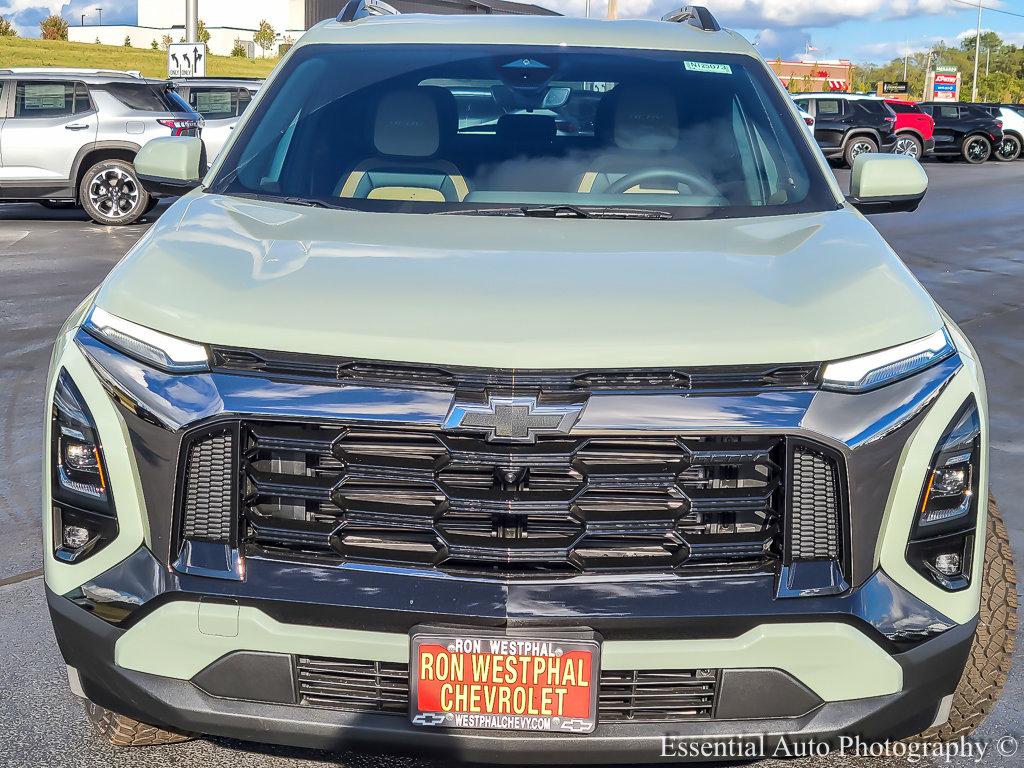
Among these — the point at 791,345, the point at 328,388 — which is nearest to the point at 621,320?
the point at 791,345

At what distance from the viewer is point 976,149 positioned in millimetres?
33219

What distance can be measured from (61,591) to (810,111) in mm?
28614

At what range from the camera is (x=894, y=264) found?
3002 mm

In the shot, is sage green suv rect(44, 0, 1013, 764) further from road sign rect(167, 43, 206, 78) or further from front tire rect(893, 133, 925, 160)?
front tire rect(893, 133, 925, 160)

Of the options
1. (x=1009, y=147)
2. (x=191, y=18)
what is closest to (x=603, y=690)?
(x=191, y=18)

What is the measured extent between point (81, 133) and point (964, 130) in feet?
80.9

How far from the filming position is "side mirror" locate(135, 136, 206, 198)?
4.08 m

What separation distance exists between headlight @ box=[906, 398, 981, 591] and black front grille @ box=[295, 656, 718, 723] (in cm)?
50

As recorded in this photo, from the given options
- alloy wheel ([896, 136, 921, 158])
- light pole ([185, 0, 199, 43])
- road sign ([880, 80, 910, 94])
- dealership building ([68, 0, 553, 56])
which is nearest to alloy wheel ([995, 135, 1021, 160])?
alloy wheel ([896, 136, 921, 158])

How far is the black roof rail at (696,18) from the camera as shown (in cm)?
456

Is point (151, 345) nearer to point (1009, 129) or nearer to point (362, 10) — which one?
point (362, 10)

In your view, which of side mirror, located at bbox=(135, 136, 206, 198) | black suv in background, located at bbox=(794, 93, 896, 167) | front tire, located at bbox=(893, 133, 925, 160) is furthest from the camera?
front tire, located at bbox=(893, 133, 925, 160)

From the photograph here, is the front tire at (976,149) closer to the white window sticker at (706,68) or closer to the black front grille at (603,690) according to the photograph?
the white window sticker at (706,68)

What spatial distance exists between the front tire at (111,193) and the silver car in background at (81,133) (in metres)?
0.01
